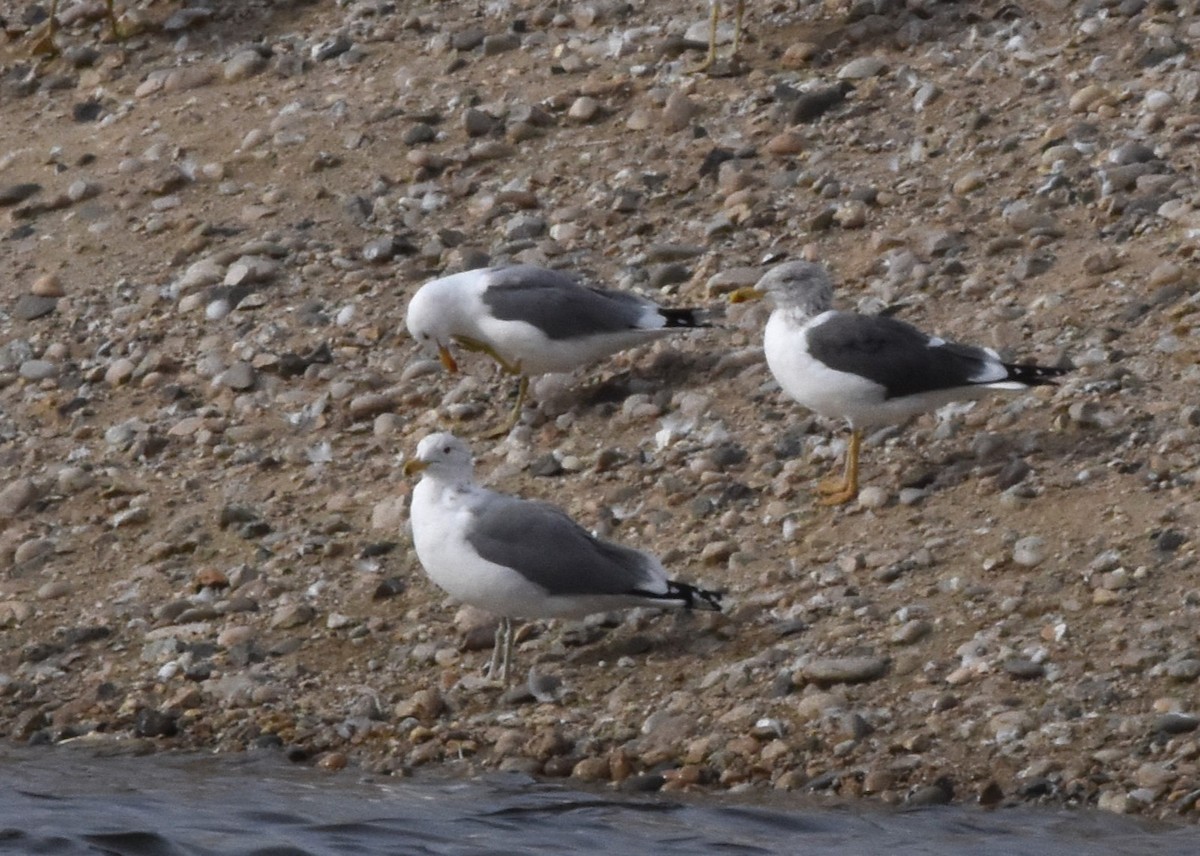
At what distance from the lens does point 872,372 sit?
834cm

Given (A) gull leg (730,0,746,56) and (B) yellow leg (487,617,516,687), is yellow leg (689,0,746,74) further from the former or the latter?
(B) yellow leg (487,617,516,687)

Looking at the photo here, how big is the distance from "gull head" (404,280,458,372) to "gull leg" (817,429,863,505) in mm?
1934

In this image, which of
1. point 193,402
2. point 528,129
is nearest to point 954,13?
point 528,129

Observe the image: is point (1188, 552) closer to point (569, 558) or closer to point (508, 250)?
point (569, 558)

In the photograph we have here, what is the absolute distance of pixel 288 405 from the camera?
32.3ft

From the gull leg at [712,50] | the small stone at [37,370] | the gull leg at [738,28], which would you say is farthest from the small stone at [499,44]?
the small stone at [37,370]

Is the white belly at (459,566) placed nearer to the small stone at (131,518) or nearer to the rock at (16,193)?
the small stone at (131,518)

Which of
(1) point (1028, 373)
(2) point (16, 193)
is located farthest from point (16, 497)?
(1) point (1028, 373)

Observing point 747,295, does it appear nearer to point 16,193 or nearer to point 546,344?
point 546,344

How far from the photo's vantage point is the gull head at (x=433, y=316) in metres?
9.61

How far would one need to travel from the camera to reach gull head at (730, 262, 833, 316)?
8.82 m

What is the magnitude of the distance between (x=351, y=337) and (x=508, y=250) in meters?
0.93

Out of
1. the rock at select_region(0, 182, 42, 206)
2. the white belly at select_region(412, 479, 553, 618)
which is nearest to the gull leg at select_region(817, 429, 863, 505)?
the white belly at select_region(412, 479, 553, 618)

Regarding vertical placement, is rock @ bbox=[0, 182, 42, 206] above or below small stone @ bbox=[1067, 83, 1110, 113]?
below
